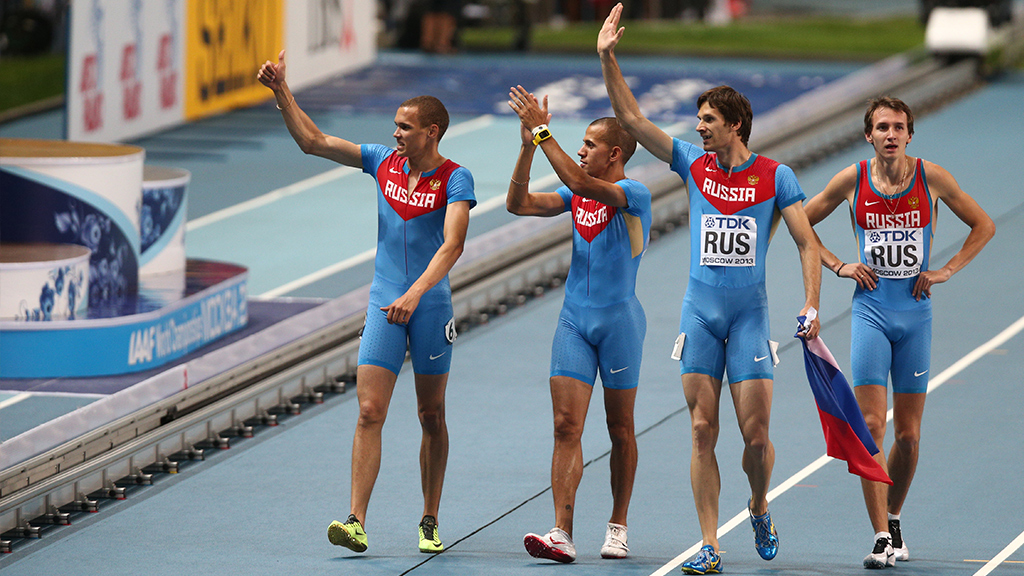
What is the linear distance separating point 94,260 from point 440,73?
584 inches

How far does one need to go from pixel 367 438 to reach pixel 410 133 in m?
1.29

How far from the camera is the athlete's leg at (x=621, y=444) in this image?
6.57 m

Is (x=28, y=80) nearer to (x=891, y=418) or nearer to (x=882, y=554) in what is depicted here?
(x=891, y=418)

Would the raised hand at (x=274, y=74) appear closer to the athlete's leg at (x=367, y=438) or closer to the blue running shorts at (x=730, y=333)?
the athlete's leg at (x=367, y=438)

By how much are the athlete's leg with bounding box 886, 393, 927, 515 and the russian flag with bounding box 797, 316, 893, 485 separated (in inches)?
10.3

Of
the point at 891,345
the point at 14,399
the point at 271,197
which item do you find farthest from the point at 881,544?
the point at 271,197

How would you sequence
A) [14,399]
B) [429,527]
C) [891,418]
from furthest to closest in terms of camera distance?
[891,418] < [14,399] < [429,527]

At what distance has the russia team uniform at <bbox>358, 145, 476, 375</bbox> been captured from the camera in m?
6.57

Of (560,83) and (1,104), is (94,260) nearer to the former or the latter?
(1,104)

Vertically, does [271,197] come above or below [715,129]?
below

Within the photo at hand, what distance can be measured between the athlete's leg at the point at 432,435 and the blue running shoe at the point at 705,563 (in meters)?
1.13

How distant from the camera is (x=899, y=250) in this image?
6.47 meters

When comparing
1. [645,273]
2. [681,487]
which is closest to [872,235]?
[681,487]

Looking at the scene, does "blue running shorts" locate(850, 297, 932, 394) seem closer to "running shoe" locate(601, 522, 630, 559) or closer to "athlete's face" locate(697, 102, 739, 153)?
"athlete's face" locate(697, 102, 739, 153)
